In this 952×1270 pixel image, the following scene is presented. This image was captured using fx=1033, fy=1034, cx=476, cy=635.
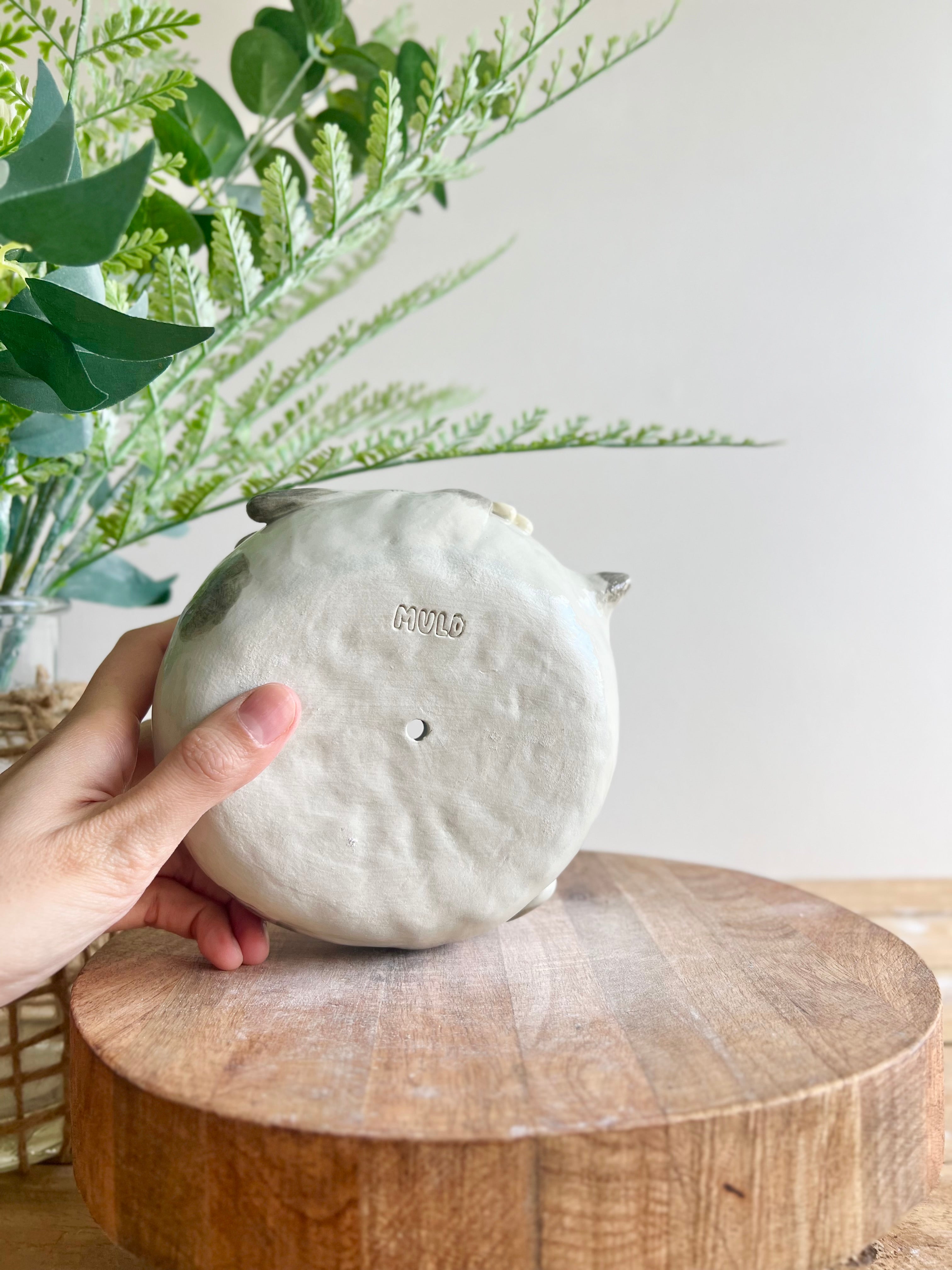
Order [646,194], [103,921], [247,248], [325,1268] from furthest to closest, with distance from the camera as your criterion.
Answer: [646,194], [247,248], [103,921], [325,1268]

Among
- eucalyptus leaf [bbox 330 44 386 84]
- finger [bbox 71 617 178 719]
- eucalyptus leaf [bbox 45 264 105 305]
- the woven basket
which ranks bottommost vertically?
the woven basket

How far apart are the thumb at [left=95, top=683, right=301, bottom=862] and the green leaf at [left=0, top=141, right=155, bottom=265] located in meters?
0.22

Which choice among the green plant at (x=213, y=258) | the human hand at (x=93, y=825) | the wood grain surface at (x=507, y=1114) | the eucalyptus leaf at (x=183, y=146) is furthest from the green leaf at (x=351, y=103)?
the wood grain surface at (x=507, y=1114)

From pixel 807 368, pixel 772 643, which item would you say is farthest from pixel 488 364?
pixel 772 643

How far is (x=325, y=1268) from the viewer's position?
15.0 inches

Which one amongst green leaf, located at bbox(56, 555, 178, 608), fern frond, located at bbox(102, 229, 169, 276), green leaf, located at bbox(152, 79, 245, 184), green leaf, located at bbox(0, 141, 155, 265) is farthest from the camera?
green leaf, located at bbox(56, 555, 178, 608)

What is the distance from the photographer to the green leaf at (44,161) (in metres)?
0.34

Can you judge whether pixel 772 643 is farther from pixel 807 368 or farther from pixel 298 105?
pixel 298 105

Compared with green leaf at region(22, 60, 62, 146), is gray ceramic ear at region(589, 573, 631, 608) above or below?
below

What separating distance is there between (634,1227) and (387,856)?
21cm

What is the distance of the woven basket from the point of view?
64 centimetres

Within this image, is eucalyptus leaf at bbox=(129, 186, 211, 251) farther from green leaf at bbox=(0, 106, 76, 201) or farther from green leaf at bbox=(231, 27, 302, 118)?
green leaf at bbox=(0, 106, 76, 201)

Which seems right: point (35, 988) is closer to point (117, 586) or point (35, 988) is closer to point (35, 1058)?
point (35, 1058)

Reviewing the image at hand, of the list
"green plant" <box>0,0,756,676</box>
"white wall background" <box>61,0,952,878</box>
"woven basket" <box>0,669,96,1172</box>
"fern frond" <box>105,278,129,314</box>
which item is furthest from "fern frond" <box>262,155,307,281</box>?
"white wall background" <box>61,0,952,878</box>
